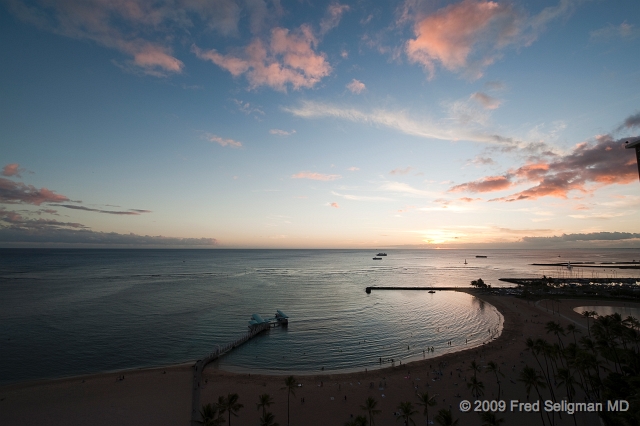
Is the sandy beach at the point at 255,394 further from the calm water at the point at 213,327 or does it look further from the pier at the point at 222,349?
the calm water at the point at 213,327

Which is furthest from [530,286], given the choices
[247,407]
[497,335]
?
[247,407]

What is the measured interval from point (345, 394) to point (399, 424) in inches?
295

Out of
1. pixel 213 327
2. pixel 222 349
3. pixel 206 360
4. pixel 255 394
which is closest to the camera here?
pixel 255 394

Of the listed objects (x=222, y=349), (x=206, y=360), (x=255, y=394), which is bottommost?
(x=222, y=349)

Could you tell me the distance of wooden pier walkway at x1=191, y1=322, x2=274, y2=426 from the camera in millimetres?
31984

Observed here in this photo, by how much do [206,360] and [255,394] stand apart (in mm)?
13789

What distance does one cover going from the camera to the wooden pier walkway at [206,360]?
31984 millimetres

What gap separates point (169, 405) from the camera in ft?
109

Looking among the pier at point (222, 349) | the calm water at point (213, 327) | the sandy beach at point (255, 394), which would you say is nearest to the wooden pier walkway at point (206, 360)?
the pier at point (222, 349)

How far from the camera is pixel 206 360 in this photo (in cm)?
4591

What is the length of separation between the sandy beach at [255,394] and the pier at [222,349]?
66 cm

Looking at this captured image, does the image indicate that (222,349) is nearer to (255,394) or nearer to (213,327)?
(213,327)

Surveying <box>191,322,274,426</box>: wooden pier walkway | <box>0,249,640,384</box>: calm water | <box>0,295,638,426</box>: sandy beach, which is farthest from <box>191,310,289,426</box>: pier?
<box>0,249,640,384</box>: calm water

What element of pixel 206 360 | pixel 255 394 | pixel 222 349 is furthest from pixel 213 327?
pixel 255 394
